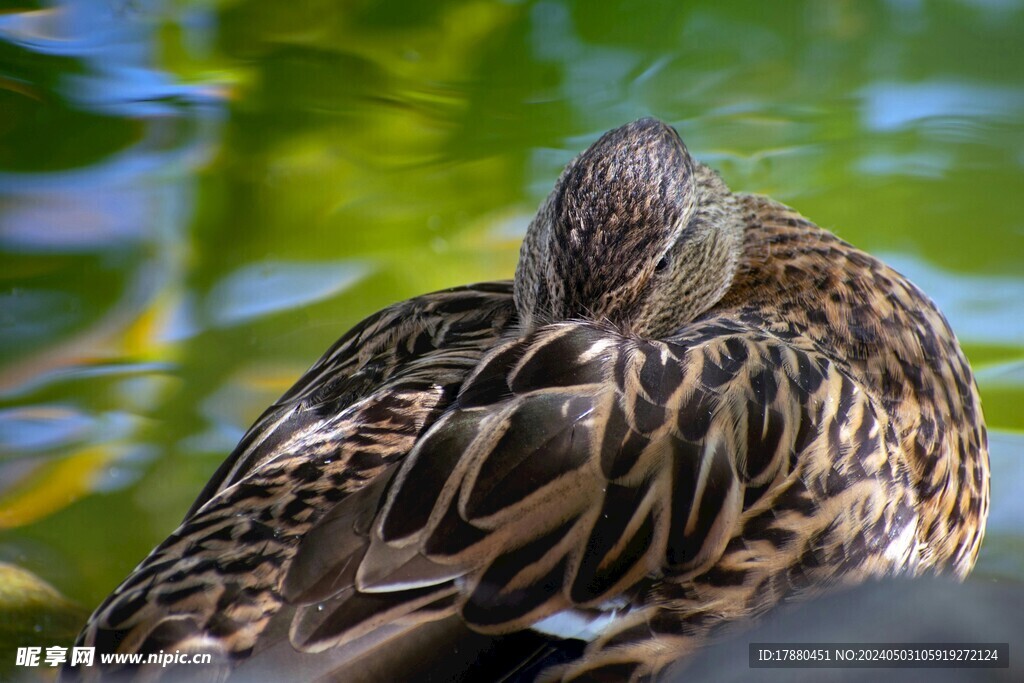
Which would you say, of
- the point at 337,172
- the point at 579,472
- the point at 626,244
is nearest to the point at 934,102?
the point at 337,172

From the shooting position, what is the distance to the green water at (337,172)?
3.65 m

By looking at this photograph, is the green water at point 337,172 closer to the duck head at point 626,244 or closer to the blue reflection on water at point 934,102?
the blue reflection on water at point 934,102

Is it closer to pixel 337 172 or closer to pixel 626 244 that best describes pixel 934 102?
pixel 337 172

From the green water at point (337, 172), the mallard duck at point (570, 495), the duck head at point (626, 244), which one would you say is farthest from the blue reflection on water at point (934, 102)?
the mallard duck at point (570, 495)

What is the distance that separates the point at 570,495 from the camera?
6.60 feet

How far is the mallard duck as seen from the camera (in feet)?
6.25

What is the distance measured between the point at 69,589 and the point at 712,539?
2013 mm

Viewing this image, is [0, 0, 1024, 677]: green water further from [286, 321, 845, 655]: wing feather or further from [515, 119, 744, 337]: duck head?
[286, 321, 845, 655]: wing feather

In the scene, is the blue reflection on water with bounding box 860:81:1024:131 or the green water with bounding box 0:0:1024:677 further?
the blue reflection on water with bounding box 860:81:1024:131

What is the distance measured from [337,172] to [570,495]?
2901 mm

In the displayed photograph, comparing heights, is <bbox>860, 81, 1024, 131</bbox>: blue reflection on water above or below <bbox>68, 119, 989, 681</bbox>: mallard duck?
above

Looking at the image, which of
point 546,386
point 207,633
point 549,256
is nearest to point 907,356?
point 549,256

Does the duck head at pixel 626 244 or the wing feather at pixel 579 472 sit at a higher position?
the duck head at pixel 626 244

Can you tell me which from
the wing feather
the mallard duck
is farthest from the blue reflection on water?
the wing feather
